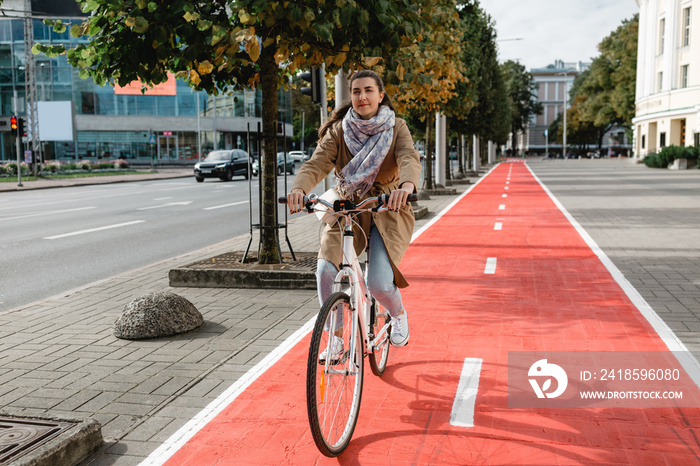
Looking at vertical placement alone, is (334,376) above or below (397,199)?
below

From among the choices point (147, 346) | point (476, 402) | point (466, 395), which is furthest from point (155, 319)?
point (476, 402)

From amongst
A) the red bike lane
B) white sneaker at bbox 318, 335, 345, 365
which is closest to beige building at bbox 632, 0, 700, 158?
the red bike lane

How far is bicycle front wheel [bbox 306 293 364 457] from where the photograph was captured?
10.5ft

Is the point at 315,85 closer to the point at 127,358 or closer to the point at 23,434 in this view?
the point at 127,358

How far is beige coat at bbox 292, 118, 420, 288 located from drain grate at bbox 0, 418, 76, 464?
1.66 metres

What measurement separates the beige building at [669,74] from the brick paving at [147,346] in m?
48.5

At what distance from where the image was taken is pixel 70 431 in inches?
137

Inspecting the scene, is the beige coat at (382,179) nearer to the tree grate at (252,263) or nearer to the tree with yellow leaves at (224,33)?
the tree with yellow leaves at (224,33)

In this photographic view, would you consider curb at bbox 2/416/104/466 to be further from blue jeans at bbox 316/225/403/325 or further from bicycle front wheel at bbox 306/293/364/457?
blue jeans at bbox 316/225/403/325

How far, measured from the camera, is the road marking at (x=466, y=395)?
3945 mm

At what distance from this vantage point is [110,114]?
6475cm

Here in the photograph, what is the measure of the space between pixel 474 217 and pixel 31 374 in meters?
12.4

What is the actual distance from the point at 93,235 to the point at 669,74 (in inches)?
2177

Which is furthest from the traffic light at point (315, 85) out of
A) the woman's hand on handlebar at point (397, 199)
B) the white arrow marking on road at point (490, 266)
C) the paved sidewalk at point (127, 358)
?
the woman's hand on handlebar at point (397, 199)
